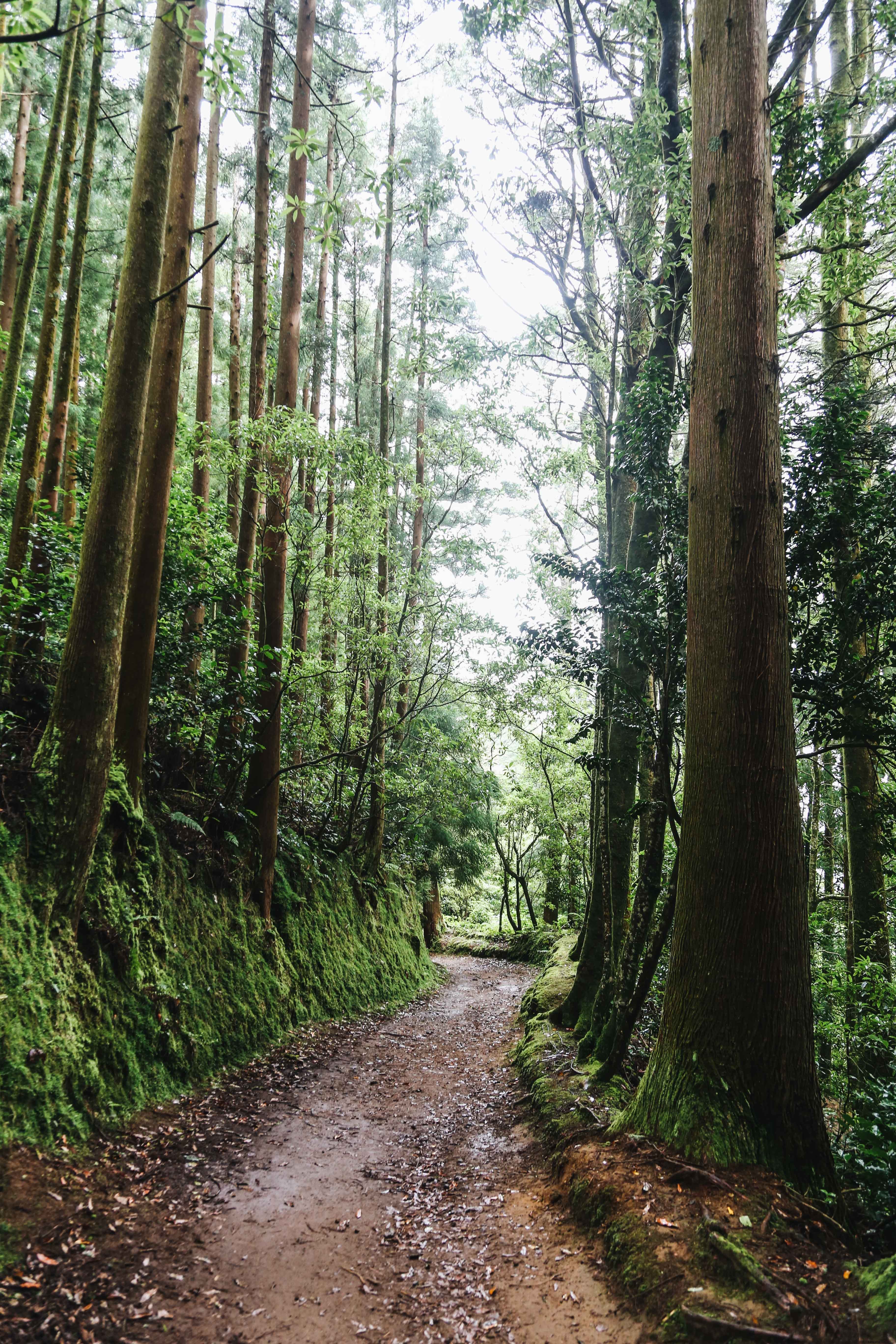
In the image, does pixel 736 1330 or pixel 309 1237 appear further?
pixel 309 1237

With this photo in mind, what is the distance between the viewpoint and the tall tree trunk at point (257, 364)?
830 centimetres

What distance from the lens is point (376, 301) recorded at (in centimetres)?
1912

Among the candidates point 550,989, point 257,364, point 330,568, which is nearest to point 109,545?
point 257,364

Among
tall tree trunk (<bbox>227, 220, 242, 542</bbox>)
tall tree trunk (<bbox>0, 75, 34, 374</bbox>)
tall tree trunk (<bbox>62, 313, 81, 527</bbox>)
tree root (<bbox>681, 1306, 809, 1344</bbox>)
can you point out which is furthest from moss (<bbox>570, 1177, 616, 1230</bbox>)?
tall tree trunk (<bbox>0, 75, 34, 374</bbox>)

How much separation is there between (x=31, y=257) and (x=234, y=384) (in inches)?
270

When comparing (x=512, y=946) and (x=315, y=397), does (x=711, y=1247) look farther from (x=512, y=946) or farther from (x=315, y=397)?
(x=512, y=946)

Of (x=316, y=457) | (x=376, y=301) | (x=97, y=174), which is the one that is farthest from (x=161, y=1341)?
(x=376, y=301)

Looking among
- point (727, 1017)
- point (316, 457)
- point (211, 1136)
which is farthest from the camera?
point (316, 457)

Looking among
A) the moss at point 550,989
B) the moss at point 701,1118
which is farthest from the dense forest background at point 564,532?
the moss at point 550,989

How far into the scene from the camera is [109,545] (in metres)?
5.15

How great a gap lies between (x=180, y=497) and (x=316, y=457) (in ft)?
6.62

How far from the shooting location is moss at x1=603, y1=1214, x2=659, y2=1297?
312cm

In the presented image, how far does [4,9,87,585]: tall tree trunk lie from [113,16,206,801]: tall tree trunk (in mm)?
924

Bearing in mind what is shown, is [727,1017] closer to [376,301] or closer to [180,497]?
[180,497]
